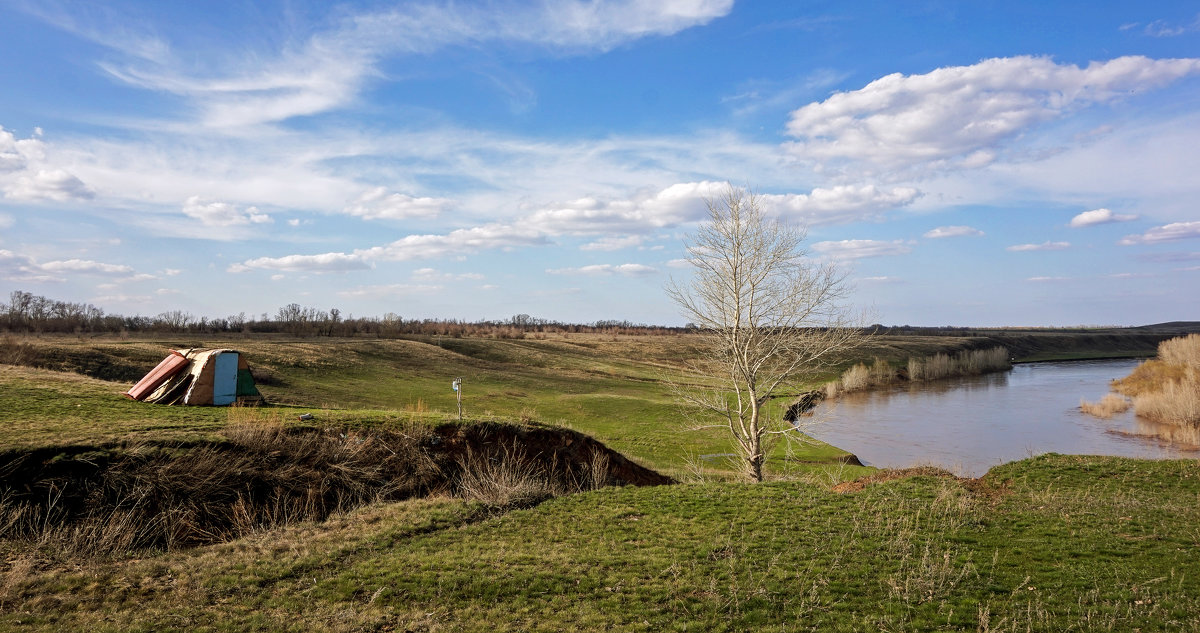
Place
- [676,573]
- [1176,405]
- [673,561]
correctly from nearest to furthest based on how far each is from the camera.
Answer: [676,573] → [673,561] → [1176,405]

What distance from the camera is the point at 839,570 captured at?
371 inches

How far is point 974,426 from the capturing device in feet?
143

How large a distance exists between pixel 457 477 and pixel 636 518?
Result: 7.33m

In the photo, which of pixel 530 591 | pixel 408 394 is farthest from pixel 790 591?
pixel 408 394

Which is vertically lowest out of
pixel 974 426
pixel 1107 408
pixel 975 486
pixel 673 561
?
pixel 974 426

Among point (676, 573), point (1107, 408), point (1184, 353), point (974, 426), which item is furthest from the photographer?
point (1184, 353)

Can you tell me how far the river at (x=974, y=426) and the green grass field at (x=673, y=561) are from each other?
8.72m

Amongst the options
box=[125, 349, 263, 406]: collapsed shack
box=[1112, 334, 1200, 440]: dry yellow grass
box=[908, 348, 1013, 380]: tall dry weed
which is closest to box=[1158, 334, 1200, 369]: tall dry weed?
box=[1112, 334, 1200, 440]: dry yellow grass

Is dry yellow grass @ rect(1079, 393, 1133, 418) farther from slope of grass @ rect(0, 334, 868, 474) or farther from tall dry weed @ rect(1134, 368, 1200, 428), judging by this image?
slope of grass @ rect(0, 334, 868, 474)

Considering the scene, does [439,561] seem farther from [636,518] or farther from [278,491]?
[278,491]

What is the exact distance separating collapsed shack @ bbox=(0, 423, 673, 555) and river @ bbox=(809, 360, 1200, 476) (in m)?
12.1

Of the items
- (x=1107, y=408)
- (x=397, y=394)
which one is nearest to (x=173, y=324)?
(x=397, y=394)

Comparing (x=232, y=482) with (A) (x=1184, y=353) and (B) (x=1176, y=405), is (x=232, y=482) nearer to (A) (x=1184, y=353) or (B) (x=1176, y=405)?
(B) (x=1176, y=405)

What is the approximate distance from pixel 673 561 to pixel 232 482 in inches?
412
